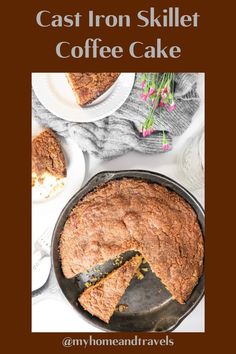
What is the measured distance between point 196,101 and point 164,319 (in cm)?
152

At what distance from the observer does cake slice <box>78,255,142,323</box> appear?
123 inches

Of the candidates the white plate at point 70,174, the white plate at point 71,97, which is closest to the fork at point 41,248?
the white plate at point 70,174

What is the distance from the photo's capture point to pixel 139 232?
3002 millimetres

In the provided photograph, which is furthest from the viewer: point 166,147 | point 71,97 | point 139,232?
point 166,147

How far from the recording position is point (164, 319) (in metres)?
3.22

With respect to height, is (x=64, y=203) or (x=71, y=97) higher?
(x=71, y=97)

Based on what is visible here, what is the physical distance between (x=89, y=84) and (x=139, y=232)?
1035 mm

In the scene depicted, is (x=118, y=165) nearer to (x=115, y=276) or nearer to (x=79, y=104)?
(x=79, y=104)

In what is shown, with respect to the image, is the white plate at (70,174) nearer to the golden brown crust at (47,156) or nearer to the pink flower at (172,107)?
the golden brown crust at (47,156)

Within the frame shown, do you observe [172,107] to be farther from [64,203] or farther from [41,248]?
[41,248]

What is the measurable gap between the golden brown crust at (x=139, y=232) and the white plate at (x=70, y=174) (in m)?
0.13

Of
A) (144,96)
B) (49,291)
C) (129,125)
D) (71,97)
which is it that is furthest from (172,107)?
(49,291)

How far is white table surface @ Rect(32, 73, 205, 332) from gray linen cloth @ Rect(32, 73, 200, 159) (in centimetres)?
5

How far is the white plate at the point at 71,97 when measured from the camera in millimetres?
3066
